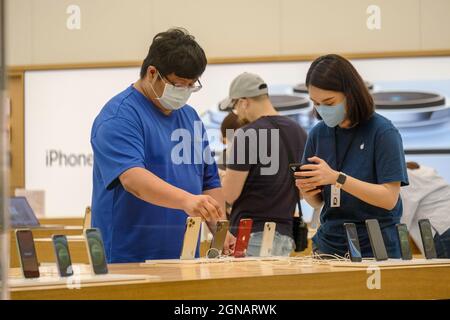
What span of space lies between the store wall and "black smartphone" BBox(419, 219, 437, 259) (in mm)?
1172

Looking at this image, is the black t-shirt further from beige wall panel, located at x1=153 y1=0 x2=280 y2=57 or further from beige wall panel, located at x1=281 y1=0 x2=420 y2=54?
beige wall panel, located at x1=281 y1=0 x2=420 y2=54

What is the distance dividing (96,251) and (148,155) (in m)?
0.60

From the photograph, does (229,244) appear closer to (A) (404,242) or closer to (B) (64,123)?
(A) (404,242)

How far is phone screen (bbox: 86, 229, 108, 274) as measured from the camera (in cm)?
207

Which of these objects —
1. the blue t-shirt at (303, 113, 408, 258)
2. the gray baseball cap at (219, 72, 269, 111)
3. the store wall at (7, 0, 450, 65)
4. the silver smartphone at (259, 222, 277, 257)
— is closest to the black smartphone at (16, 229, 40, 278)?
the store wall at (7, 0, 450, 65)

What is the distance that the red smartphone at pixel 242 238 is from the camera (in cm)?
294

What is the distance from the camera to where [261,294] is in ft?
6.60

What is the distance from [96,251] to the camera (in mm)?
2113

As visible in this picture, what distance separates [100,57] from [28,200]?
0.68 meters

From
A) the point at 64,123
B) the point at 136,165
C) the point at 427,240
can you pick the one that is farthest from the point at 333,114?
the point at 64,123

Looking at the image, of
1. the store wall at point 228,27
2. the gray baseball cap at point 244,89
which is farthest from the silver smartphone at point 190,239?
the gray baseball cap at point 244,89

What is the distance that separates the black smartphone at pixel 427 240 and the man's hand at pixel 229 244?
0.59 m

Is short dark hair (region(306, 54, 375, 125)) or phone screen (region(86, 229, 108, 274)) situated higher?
short dark hair (region(306, 54, 375, 125))
